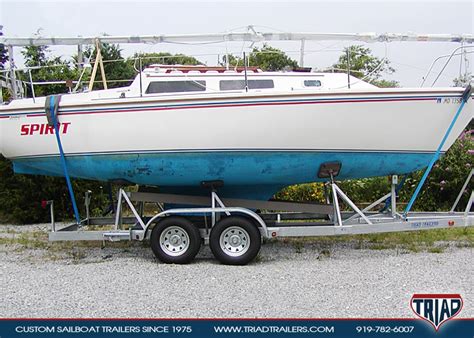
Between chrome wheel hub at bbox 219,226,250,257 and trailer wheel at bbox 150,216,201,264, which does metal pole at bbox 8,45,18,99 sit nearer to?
trailer wheel at bbox 150,216,201,264

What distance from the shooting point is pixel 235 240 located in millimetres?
6910

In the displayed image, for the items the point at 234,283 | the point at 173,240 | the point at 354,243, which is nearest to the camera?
the point at 234,283

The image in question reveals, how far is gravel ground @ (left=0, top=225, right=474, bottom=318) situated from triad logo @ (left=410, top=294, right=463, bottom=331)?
7.5 inches

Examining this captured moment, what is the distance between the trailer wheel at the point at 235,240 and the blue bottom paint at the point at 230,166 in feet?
2.31

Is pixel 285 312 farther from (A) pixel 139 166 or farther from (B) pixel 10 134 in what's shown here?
(B) pixel 10 134

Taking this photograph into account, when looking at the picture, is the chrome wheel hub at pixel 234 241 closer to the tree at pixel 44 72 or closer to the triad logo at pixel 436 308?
the triad logo at pixel 436 308

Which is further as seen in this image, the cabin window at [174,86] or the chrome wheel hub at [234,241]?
the cabin window at [174,86]

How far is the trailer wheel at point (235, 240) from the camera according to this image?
6797 millimetres

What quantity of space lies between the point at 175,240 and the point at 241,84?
2.26 meters

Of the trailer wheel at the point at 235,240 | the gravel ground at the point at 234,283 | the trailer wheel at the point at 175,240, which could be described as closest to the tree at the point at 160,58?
the trailer wheel at the point at 175,240

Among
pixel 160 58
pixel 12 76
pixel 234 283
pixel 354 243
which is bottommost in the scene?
pixel 354 243

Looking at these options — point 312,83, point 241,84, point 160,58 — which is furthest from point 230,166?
point 160,58

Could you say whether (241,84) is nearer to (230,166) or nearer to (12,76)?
(230,166)

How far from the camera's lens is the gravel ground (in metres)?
5.12
